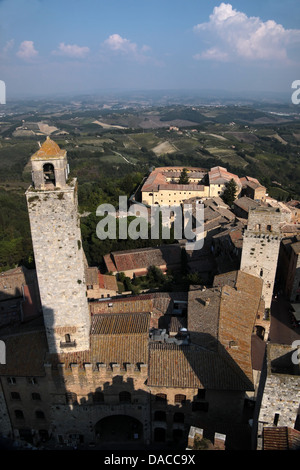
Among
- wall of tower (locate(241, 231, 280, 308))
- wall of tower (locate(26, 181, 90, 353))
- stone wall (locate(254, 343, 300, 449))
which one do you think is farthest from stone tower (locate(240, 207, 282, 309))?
wall of tower (locate(26, 181, 90, 353))

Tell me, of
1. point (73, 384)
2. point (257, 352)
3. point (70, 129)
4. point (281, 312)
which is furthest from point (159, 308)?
point (70, 129)

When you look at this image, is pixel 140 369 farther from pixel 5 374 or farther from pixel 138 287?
pixel 138 287

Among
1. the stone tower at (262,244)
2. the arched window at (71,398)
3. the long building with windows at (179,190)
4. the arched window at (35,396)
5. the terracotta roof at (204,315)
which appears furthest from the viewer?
the long building with windows at (179,190)

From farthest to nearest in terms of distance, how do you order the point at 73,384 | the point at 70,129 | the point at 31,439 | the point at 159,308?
the point at 70,129
the point at 159,308
the point at 31,439
the point at 73,384

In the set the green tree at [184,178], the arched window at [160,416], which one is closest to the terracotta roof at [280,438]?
the arched window at [160,416]
